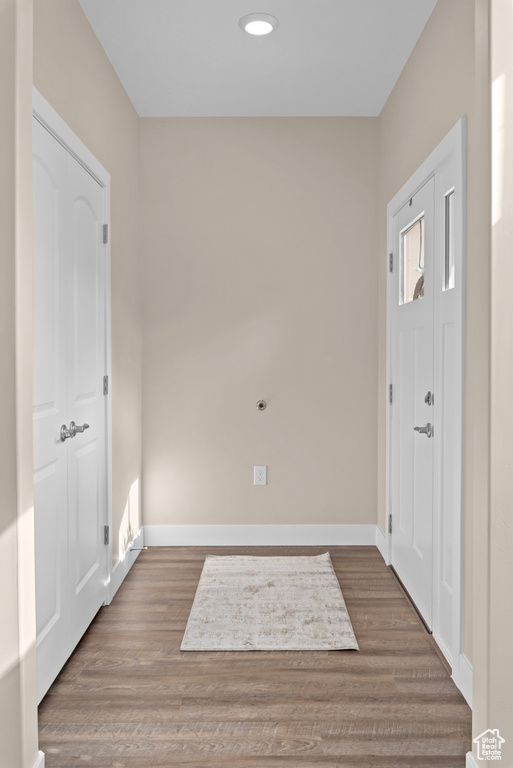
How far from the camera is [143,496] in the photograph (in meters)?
3.73

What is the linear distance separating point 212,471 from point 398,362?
135 centimetres

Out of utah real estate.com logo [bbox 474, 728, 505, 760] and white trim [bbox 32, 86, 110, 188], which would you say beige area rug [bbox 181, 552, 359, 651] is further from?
white trim [bbox 32, 86, 110, 188]

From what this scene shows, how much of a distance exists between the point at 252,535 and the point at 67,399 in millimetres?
1838

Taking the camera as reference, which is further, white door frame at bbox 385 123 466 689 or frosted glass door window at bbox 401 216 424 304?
frosted glass door window at bbox 401 216 424 304

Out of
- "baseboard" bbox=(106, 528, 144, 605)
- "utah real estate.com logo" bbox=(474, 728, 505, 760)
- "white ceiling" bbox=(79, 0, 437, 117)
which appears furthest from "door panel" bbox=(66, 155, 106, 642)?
"utah real estate.com logo" bbox=(474, 728, 505, 760)

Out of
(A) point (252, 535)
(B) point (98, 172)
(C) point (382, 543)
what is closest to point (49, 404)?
(B) point (98, 172)

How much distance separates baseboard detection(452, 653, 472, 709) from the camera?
202cm

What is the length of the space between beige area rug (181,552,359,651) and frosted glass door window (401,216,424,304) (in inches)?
60.8

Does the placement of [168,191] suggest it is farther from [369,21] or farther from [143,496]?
[143,496]

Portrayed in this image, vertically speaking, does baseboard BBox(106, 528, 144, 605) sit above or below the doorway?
below

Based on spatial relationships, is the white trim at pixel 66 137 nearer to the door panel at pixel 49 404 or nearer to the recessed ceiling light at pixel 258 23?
the door panel at pixel 49 404

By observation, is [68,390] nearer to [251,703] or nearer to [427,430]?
[251,703]

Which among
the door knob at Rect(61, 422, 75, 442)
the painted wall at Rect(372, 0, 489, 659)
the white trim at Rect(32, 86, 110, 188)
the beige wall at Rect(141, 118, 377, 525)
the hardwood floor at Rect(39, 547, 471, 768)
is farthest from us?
the beige wall at Rect(141, 118, 377, 525)

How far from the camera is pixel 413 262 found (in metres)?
2.96
